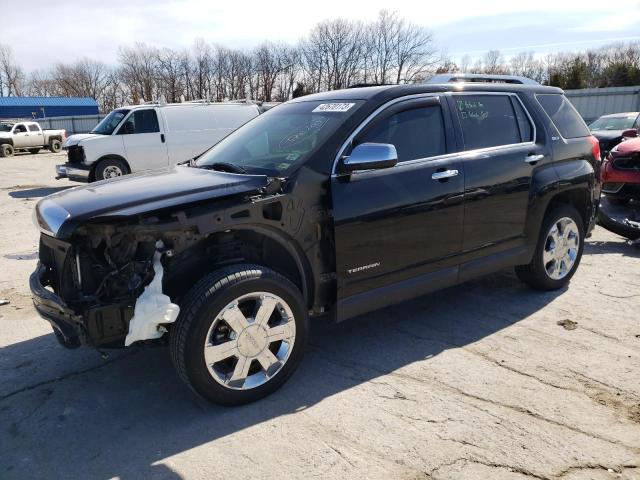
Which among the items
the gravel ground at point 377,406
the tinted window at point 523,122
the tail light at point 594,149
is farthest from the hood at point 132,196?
the tail light at point 594,149

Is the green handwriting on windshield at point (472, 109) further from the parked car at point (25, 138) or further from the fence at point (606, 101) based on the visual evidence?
the fence at point (606, 101)

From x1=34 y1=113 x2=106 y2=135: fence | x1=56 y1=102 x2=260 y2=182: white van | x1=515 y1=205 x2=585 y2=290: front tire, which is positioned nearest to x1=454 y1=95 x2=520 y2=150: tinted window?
x1=515 y1=205 x2=585 y2=290: front tire

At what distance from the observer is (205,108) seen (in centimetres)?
1370

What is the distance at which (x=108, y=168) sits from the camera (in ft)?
42.9

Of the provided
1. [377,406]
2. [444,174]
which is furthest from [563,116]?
[377,406]

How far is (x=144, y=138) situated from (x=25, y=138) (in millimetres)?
18225

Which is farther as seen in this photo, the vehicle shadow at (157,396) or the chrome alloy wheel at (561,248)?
the chrome alloy wheel at (561,248)

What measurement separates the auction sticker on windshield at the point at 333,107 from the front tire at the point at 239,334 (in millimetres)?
1376

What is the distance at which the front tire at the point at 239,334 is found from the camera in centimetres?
292

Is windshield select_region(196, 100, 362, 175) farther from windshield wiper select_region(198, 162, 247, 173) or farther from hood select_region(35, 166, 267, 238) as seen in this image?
hood select_region(35, 166, 267, 238)

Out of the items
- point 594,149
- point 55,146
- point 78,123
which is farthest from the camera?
point 78,123

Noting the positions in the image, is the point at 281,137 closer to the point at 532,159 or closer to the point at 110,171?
the point at 532,159

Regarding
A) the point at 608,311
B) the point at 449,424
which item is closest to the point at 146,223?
the point at 449,424

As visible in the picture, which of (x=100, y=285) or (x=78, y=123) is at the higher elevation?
(x=78, y=123)
